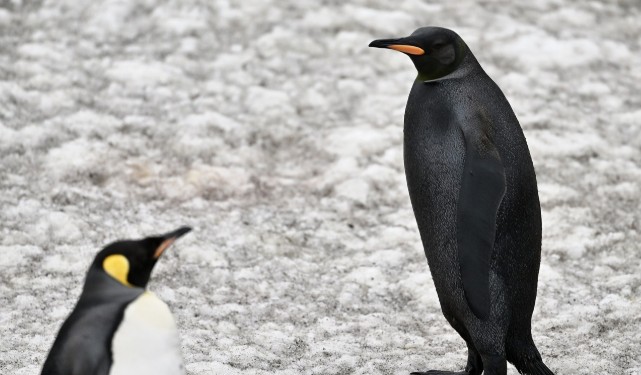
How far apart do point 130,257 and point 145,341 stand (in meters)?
0.23

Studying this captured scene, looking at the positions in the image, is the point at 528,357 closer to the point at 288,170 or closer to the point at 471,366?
the point at 471,366

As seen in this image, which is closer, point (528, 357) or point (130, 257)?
point (130, 257)

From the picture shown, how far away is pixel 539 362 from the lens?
3420 mm

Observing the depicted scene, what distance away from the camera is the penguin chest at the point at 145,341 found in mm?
2701

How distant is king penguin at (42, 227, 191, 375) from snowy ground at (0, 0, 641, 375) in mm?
904

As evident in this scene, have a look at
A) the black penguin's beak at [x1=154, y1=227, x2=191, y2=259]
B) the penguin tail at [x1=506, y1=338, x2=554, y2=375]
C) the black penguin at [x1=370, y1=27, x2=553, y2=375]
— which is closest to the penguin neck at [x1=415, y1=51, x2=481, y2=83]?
the black penguin at [x1=370, y1=27, x2=553, y2=375]

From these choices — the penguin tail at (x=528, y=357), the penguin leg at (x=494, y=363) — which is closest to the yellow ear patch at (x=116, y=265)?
the penguin leg at (x=494, y=363)

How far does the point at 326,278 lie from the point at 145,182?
3.95ft

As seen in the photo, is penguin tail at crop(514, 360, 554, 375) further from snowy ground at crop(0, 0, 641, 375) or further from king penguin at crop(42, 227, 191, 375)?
king penguin at crop(42, 227, 191, 375)

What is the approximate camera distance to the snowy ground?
4.05 meters

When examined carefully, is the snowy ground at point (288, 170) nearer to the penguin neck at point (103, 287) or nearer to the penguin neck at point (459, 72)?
the penguin neck at point (103, 287)

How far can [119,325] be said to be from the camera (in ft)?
8.86

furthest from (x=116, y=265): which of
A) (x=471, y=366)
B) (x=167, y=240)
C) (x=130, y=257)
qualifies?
(x=471, y=366)

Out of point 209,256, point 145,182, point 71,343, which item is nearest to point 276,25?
point 145,182
